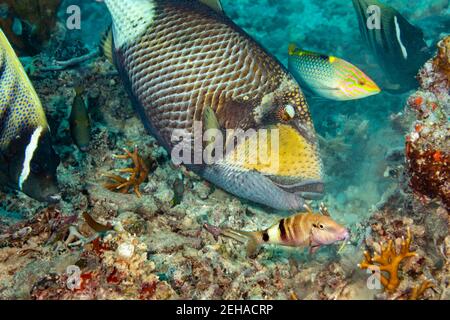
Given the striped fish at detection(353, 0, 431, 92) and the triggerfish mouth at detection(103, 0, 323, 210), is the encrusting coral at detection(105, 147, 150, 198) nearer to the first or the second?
the triggerfish mouth at detection(103, 0, 323, 210)

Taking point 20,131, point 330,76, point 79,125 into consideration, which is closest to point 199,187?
point 79,125

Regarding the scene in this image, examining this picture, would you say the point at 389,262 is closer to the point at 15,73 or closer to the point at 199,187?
the point at 199,187

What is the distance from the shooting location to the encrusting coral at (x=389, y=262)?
2229 mm

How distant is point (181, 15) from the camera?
109 inches

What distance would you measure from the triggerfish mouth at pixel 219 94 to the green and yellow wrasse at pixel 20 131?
2.89ft

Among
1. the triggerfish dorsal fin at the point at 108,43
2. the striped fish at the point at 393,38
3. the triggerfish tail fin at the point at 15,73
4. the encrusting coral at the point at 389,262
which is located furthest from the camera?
the striped fish at the point at 393,38

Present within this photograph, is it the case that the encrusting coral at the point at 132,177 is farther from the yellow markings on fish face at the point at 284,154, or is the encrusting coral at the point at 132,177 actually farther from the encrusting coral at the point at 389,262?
the encrusting coral at the point at 389,262

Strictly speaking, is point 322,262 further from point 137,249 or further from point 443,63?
point 443,63

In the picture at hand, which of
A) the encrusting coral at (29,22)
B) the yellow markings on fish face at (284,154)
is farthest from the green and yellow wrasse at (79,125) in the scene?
the encrusting coral at (29,22)

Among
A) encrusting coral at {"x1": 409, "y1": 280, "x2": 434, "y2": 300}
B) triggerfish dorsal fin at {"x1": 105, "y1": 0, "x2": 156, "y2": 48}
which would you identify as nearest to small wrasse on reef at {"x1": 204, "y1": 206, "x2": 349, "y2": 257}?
encrusting coral at {"x1": 409, "y1": 280, "x2": 434, "y2": 300}

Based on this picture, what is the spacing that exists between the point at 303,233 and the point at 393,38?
149 inches

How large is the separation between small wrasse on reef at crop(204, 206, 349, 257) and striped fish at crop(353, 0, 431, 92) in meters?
3.59
